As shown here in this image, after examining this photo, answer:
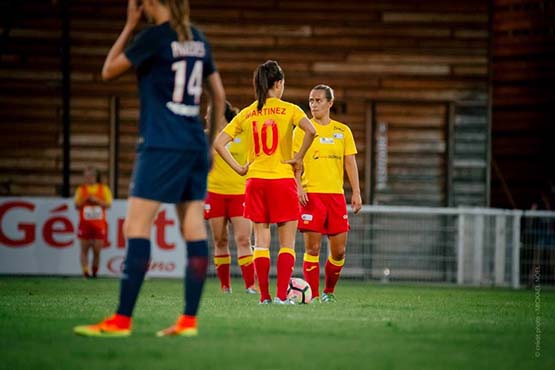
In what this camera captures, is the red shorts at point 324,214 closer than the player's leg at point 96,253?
Yes

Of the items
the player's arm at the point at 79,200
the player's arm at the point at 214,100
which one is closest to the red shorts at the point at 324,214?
the player's arm at the point at 214,100

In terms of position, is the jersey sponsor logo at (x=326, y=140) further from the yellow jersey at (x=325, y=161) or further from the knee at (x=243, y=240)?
the knee at (x=243, y=240)

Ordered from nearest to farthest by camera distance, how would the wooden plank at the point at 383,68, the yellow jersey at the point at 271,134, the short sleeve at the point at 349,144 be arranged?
the yellow jersey at the point at 271,134 < the short sleeve at the point at 349,144 < the wooden plank at the point at 383,68

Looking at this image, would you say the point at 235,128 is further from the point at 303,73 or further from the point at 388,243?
the point at 303,73

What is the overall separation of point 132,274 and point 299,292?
4.49 metres

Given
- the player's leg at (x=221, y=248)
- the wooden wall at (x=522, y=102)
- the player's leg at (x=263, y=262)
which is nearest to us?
the player's leg at (x=263, y=262)

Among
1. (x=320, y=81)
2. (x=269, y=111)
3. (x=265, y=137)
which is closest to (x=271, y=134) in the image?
(x=265, y=137)

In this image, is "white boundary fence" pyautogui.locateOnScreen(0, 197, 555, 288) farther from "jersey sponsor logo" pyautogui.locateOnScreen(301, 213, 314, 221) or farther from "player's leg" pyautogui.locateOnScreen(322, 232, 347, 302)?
"jersey sponsor logo" pyautogui.locateOnScreen(301, 213, 314, 221)

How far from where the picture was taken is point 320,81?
2186 centimetres

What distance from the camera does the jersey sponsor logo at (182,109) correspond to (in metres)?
6.92

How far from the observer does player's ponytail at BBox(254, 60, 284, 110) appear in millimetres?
10305

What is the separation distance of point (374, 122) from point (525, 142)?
16.5 feet

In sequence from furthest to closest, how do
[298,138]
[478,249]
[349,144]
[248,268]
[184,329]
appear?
[478,249] < [248,268] < [349,144] < [298,138] < [184,329]

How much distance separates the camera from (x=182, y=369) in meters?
5.61
